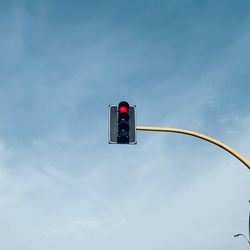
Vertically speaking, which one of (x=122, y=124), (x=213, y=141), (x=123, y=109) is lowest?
(x=213, y=141)

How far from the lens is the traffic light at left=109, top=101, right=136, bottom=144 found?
310 inches

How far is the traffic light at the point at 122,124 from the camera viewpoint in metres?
7.87

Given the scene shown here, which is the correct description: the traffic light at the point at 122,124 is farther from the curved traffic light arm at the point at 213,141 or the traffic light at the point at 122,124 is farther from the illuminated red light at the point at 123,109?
the curved traffic light arm at the point at 213,141

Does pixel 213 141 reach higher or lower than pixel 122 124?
lower

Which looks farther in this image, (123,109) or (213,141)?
(213,141)

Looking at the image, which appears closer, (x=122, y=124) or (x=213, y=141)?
(x=122, y=124)

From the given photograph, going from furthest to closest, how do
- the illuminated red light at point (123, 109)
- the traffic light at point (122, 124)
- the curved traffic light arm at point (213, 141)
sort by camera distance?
the curved traffic light arm at point (213, 141)
the illuminated red light at point (123, 109)
the traffic light at point (122, 124)

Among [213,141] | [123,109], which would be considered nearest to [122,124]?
[123,109]

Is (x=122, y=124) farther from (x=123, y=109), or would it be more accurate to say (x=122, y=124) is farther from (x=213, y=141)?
(x=213, y=141)

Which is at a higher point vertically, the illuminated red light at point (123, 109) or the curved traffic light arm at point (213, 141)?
the illuminated red light at point (123, 109)

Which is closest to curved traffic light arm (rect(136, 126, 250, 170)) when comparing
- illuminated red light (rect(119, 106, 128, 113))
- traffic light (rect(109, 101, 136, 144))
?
traffic light (rect(109, 101, 136, 144))

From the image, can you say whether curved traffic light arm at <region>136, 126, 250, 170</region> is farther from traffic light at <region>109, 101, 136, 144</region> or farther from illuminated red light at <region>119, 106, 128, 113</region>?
illuminated red light at <region>119, 106, 128, 113</region>

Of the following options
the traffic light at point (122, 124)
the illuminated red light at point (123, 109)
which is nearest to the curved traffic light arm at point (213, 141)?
the traffic light at point (122, 124)

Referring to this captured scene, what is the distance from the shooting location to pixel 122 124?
7.93 m
